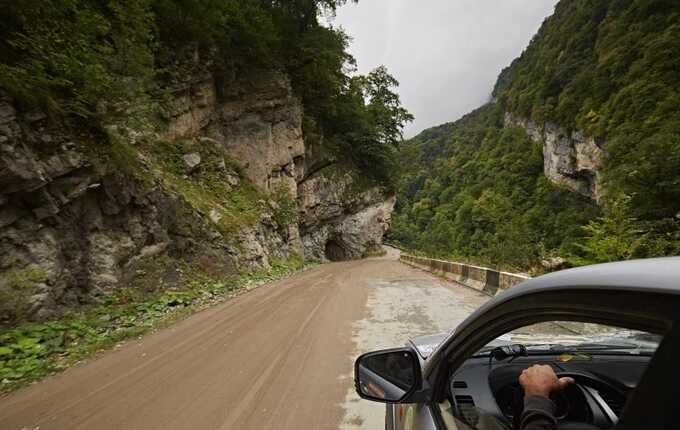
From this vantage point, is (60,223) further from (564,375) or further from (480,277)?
(480,277)

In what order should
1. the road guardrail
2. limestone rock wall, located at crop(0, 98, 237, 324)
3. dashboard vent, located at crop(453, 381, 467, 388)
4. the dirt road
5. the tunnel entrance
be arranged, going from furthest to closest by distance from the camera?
1. the tunnel entrance
2. the road guardrail
3. limestone rock wall, located at crop(0, 98, 237, 324)
4. the dirt road
5. dashboard vent, located at crop(453, 381, 467, 388)

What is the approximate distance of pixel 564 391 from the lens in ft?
3.89

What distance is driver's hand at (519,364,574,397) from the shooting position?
1.12 meters

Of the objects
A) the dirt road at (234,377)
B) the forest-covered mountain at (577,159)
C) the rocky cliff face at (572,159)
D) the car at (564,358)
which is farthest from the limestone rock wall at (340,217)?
the rocky cliff face at (572,159)

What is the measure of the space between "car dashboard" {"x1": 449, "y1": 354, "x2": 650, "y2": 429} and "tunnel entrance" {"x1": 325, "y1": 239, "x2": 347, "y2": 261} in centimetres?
3421

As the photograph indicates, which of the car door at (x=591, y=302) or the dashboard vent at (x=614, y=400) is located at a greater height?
the car door at (x=591, y=302)

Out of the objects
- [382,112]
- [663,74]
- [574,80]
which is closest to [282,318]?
[382,112]

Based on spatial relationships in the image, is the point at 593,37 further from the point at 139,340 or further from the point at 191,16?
the point at 139,340

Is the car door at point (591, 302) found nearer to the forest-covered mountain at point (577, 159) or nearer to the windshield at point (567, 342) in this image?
the windshield at point (567, 342)

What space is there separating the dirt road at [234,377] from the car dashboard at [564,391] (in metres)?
1.48

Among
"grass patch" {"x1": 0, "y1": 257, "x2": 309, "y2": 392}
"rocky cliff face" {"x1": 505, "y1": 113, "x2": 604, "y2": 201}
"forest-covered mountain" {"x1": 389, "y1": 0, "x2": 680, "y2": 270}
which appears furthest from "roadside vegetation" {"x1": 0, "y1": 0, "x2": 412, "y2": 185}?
"rocky cliff face" {"x1": 505, "y1": 113, "x2": 604, "y2": 201}

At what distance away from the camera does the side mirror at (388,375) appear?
1.50 metres

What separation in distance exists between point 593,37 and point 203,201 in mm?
86048

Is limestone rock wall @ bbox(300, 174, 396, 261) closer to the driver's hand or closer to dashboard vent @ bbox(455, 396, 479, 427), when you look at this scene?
dashboard vent @ bbox(455, 396, 479, 427)
